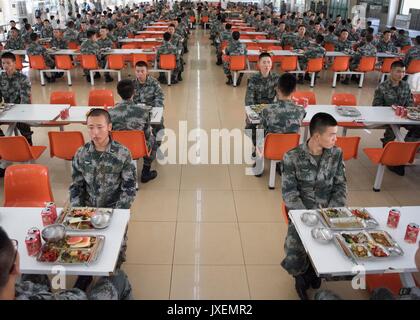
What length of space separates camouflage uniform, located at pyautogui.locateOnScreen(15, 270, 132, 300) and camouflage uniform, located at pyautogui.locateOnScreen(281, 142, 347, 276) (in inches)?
47.4

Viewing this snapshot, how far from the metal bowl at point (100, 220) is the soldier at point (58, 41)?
385 inches

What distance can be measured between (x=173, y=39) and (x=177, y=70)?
1.00m

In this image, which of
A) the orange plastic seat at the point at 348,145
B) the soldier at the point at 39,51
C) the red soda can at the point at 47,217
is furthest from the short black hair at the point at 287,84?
the soldier at the point at 39,51

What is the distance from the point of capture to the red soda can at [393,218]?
7.99 ft

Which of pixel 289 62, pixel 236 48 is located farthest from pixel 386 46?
pixel 236 48

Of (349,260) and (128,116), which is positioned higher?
(128,116)

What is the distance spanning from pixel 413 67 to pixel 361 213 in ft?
26.0

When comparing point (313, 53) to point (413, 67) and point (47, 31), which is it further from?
point (47, 31)

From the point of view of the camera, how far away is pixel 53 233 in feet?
7.34

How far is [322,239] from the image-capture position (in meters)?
2.24

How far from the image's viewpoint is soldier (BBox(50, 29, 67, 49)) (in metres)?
10.8

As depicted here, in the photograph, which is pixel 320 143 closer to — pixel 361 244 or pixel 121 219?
pixel 361 244

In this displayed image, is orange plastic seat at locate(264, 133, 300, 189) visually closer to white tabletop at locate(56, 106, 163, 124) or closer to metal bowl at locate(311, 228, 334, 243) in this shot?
white tabletop at locate(56, 106, 163, 124)

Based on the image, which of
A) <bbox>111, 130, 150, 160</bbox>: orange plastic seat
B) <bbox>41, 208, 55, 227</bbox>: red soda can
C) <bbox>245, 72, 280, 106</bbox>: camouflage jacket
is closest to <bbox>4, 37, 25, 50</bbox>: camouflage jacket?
<bbox>245, 72, 280, 106</bbox>: camouflage jacket
